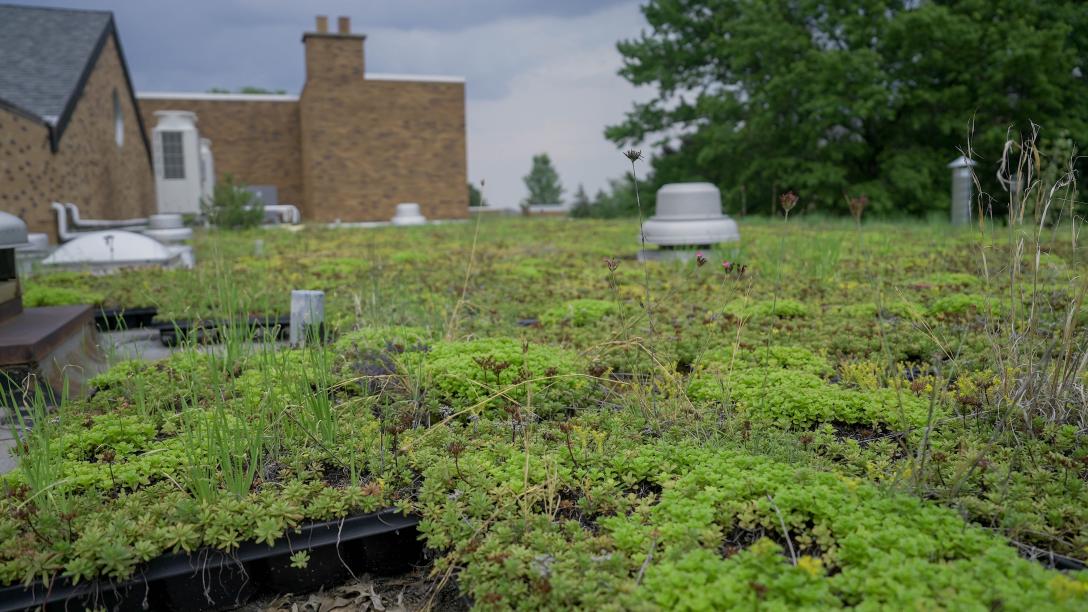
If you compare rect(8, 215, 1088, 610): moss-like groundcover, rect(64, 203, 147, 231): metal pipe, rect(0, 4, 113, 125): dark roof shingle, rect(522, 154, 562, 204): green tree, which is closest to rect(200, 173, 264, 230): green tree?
rect(64, 203, 147, 231): metal pipe

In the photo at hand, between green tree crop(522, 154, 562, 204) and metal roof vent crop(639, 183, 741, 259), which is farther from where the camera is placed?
green tree crop(522, 154, 562, 204)

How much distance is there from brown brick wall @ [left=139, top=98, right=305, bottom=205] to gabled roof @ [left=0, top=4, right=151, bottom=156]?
6596mm

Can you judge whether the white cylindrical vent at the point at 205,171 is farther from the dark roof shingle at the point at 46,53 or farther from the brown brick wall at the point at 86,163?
the dark roof shingle at the point at 46,53

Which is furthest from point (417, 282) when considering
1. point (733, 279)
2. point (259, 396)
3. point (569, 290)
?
point (259, 396)

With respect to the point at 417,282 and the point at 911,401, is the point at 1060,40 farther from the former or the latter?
the point at 911,401

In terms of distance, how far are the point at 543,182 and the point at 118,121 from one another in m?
23.7

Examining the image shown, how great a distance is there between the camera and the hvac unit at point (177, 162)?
19188 mm

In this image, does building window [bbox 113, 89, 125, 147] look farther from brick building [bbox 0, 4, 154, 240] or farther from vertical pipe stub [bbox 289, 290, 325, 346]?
vertical pipe stub [bbox 289, 290, 325, 346]

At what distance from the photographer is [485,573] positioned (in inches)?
73.1

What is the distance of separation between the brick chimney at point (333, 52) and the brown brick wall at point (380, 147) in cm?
30

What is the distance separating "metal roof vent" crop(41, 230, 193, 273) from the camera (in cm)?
773

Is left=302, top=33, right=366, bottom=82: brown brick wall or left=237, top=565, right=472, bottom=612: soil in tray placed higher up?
left=302, top=33, right=366, bottom=82: brown brick wall

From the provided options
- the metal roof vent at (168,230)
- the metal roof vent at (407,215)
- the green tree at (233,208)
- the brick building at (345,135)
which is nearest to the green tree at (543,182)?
the brick building at (345,135)

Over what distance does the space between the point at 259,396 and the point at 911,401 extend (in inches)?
104
